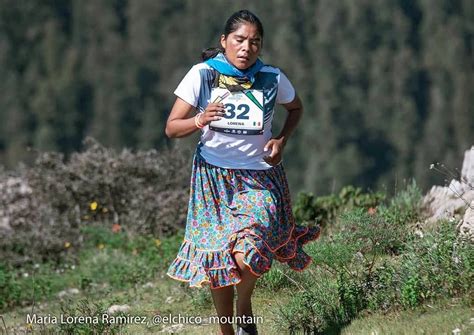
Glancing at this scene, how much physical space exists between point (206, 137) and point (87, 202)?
20.9ft

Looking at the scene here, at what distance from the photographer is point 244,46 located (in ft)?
18.8

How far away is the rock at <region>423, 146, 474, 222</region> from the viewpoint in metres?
7.96

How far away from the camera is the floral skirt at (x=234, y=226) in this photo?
560cm

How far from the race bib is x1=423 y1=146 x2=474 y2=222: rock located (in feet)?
8.26

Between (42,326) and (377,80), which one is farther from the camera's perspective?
(377,80)

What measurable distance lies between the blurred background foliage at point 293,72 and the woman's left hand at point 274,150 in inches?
4025

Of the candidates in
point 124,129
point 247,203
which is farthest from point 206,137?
point 124,129

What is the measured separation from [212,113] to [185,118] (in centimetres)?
25

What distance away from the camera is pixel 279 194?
5.86 m

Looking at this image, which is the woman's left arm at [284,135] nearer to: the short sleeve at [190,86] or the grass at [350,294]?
the short sleeve at [190,86]

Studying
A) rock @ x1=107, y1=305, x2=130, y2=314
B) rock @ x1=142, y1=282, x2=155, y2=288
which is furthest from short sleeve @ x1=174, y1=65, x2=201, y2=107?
rock @ x1=142, y1=282, x2=155, y2=288

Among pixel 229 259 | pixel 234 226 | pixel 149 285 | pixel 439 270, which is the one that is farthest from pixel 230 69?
pixel 149 285

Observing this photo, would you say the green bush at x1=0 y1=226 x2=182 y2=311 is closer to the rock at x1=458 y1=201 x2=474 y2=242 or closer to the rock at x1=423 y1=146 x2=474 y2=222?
the rock at x1=423 y1=146 x2=474 y2=222

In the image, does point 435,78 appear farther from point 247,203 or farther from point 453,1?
point 247,203
